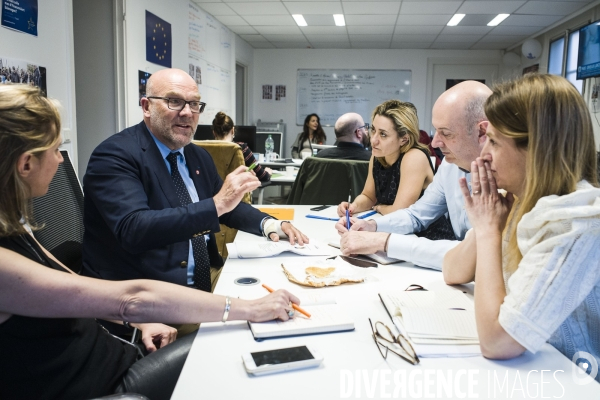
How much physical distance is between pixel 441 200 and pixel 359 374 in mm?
1336

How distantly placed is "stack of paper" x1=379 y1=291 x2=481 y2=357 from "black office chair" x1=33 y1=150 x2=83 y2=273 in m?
1.10

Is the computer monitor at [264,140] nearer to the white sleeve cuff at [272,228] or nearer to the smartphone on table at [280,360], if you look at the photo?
the white sleeve cuff at [272,228]

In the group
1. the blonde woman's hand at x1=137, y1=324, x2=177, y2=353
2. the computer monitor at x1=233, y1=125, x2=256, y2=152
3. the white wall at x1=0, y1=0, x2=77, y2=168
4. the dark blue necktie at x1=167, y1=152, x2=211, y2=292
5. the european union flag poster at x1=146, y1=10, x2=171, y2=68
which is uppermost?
the european union flag poster at x1=146, y1=10, x2=171, y2=68

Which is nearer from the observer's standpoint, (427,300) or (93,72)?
(427,300)

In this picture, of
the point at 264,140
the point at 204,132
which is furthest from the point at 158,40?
the point at 264,140

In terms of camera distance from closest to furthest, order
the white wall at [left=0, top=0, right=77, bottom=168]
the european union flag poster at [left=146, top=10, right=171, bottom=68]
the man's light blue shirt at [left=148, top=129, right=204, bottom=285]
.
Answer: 1. the man's light blue shirt at [left=148, top=129, right=204, bottom=285]
2. the white wall at [left=0, top=0, right=77, bottom=168]
3. the european union flag poster at [left=146, top=10, right=171, bottom=68]

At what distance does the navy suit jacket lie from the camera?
4.70 feet

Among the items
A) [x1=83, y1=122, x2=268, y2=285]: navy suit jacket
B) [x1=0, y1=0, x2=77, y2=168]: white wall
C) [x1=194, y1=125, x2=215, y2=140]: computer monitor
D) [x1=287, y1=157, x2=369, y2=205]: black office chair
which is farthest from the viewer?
[x1=194, y1=125, x2=215, y2=140]: computer monitor

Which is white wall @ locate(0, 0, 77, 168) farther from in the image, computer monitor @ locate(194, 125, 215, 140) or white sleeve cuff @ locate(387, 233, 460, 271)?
white sleeve cuff @ locate(387, 233, 460, 271)

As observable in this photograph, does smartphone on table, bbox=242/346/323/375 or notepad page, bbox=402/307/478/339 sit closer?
smartphone on table, bbox=242/346/323/375

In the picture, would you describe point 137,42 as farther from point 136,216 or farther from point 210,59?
point 136,216

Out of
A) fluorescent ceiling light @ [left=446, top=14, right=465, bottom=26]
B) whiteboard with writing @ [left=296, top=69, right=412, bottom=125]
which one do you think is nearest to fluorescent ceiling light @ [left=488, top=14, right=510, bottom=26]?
fluorescent ceiling light @ [left=446, top=14, right=465, bottom=26]

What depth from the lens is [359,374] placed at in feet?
2.69

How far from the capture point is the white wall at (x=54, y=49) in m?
2.53
